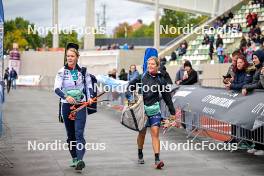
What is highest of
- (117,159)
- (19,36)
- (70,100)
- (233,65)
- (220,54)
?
(19,36)

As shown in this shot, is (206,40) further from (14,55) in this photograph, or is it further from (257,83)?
(257,83)

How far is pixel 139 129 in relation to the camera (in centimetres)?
898

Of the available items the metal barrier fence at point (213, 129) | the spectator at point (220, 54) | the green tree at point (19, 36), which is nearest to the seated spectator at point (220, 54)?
the spectator at point (220, 54)

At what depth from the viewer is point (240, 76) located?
408 inches

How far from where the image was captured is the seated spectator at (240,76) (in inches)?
401

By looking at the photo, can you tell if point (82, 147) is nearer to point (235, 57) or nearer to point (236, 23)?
point (235, 57)

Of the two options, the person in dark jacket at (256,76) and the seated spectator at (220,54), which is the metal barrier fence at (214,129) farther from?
the seated spectator at (220,54)

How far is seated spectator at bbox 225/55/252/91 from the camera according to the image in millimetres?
10180

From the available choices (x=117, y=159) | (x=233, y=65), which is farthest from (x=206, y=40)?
(x=117, y=159)

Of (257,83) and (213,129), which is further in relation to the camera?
(213,129)

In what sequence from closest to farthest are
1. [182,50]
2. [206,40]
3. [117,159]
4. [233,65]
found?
[117,159] < [233,65] < [206,40] < [182,50]

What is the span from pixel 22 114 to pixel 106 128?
17.3ft

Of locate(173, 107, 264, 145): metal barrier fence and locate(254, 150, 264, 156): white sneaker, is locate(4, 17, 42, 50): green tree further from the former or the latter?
locate(254, 150, 264, 156): white sneaker

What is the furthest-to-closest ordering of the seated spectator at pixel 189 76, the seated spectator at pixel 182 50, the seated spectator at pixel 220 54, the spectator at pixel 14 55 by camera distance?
1. the spectator at pixel 14 55
2. the seated spectator at pixel 182 50
3. the seated spectator at pixel 220 54
4. the seated spectator at pixel 189 76
